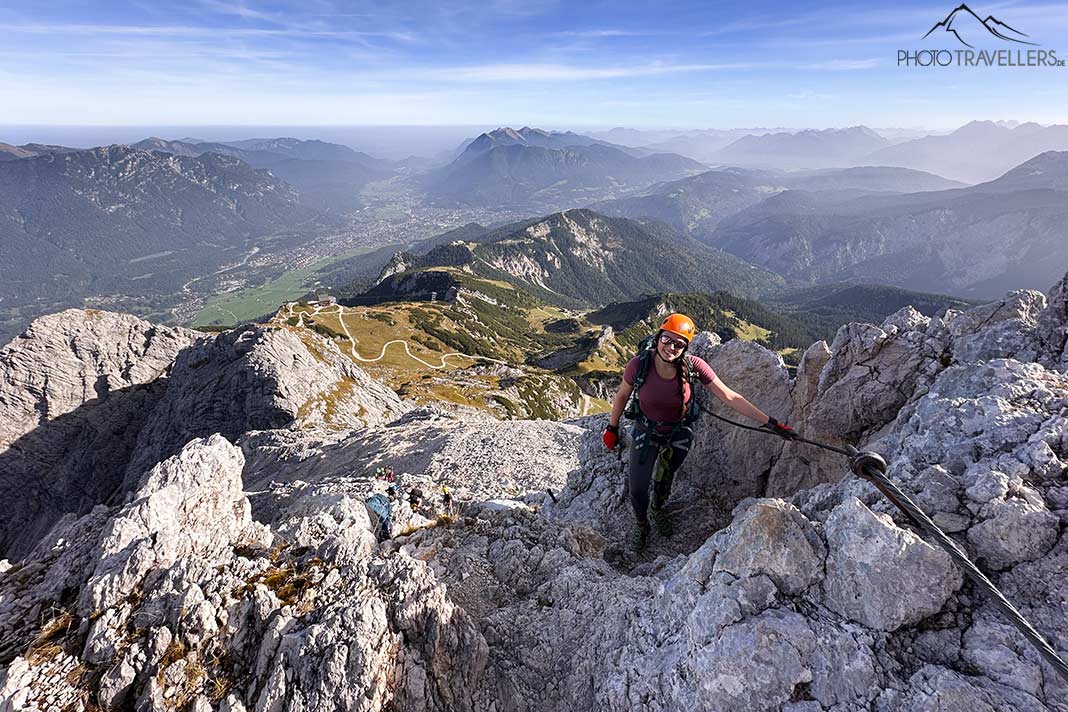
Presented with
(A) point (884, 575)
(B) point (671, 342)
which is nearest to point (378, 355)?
(B) point (671, 342)

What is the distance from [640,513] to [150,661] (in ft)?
34.7

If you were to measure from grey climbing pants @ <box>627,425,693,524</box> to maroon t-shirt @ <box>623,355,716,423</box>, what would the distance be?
661mm

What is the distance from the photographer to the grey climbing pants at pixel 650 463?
12.1 m

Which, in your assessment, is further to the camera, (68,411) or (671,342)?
(68,411)

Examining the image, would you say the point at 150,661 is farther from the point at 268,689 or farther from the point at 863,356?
the point at 863,356

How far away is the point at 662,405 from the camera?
448 inches

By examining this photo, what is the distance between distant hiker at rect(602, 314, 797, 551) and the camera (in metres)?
10.4

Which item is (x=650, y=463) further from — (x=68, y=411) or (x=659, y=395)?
(x=68, y=411)

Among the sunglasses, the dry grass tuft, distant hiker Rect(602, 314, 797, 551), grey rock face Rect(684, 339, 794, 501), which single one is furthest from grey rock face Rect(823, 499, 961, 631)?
the dry grass tuft

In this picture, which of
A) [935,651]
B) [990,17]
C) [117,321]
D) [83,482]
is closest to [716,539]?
[935,651]

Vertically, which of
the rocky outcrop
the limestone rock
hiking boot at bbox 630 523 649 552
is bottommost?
the rocky outcrop

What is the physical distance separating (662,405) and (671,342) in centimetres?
179

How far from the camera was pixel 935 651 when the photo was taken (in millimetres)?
6074

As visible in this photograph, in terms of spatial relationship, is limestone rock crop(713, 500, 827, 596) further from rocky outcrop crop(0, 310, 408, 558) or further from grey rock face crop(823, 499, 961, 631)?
rocky outcrop crop(0, 310, 408, 558)
